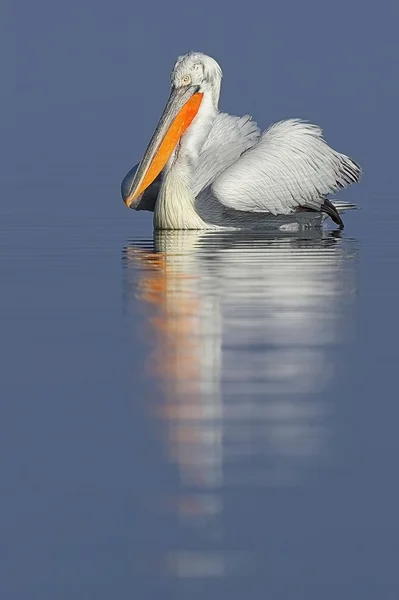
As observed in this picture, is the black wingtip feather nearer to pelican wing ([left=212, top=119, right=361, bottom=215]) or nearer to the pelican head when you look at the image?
pelican wing ([left=212, top=119, right=361, bottom=215])

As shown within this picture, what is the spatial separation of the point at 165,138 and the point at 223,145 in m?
0.58

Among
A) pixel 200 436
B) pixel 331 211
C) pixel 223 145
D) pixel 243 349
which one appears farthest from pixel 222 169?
pixel 200 436

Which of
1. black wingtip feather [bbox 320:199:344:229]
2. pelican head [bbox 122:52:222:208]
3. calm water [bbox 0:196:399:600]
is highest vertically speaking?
pelican head [bbox 122:52:222:208]

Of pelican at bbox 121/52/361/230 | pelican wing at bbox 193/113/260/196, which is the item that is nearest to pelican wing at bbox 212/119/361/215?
pelican at bbox 121/52/361/230

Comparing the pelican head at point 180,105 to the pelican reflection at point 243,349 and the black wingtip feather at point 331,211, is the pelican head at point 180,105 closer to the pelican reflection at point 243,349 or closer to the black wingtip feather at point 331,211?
the black wingtip feather at point 331,211

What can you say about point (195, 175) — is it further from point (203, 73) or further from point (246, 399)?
point (246, 399)

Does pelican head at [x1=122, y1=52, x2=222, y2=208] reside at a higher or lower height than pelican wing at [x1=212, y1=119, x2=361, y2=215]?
higher

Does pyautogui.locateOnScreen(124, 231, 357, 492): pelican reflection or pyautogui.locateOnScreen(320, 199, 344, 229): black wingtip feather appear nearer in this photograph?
pyautogui.locateOnScreen(124, 231, 357, 492): pelican reflection

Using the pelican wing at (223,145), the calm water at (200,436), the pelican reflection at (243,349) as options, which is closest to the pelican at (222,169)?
the pelican wing at (223,145)

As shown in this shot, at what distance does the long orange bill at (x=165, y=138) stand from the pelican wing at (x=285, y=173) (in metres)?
0.54

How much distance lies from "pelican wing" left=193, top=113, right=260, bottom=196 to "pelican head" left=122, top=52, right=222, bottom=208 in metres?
0.24

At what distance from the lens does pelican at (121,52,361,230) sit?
11.9 metres

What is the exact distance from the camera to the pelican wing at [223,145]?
1248cm

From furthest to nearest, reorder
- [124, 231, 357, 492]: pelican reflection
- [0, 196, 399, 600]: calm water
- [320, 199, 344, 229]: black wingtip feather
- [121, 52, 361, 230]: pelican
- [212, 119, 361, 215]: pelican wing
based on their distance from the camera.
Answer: [320, 199, 344, 229]: black wingtip feather
[121, 52, 361, 230]: pelican
[212, 119, 361, 215]: pelican wing
[124, 231, 357, 492]: pelican reflection
[0, 196, 399, 600]: calm water
